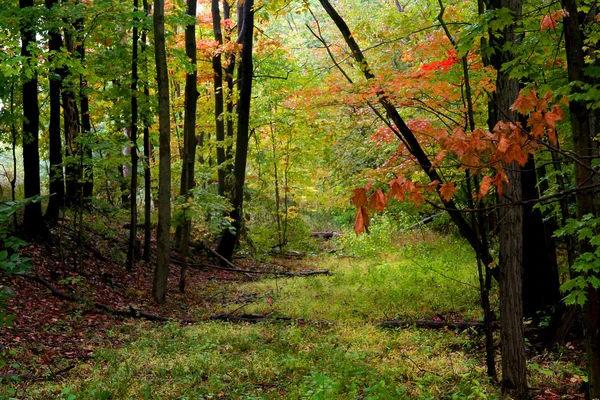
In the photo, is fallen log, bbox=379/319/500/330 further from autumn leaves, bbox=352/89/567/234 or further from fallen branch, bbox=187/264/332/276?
fallen branch, bbox=187/264/332/276

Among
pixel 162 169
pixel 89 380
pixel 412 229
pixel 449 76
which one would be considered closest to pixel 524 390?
pixel 449 76

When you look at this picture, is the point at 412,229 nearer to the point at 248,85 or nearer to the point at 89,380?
the point at 248,85

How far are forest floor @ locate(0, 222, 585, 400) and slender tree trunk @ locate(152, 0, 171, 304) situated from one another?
1.94ft

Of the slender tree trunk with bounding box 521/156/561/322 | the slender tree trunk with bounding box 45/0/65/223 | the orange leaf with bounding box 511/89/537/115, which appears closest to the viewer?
the orange leaf with bounding box 511/89/537/115

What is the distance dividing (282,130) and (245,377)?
39.1 ft

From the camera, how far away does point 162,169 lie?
9.21m

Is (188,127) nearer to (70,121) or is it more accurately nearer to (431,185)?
(70,121)

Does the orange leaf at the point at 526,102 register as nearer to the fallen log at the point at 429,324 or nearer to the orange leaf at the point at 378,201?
the orange leaf at the point at 378,201

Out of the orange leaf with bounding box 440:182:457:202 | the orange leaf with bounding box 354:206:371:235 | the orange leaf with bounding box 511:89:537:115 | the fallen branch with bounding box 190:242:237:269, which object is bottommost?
the fallen branch with bounding box 190:242:237:269

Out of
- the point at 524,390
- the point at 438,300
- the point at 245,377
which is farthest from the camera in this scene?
the point at 438,300

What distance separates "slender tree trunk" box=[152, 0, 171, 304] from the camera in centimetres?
888

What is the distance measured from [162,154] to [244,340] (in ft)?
14.0

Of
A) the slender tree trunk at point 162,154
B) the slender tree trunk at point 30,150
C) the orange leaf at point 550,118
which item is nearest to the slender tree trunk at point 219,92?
the slender tree trunk at point 162,154

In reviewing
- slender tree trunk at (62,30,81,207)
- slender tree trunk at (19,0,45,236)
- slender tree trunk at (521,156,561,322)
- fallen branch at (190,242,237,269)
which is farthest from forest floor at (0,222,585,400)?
fallen branch at (190,242,237,269)
